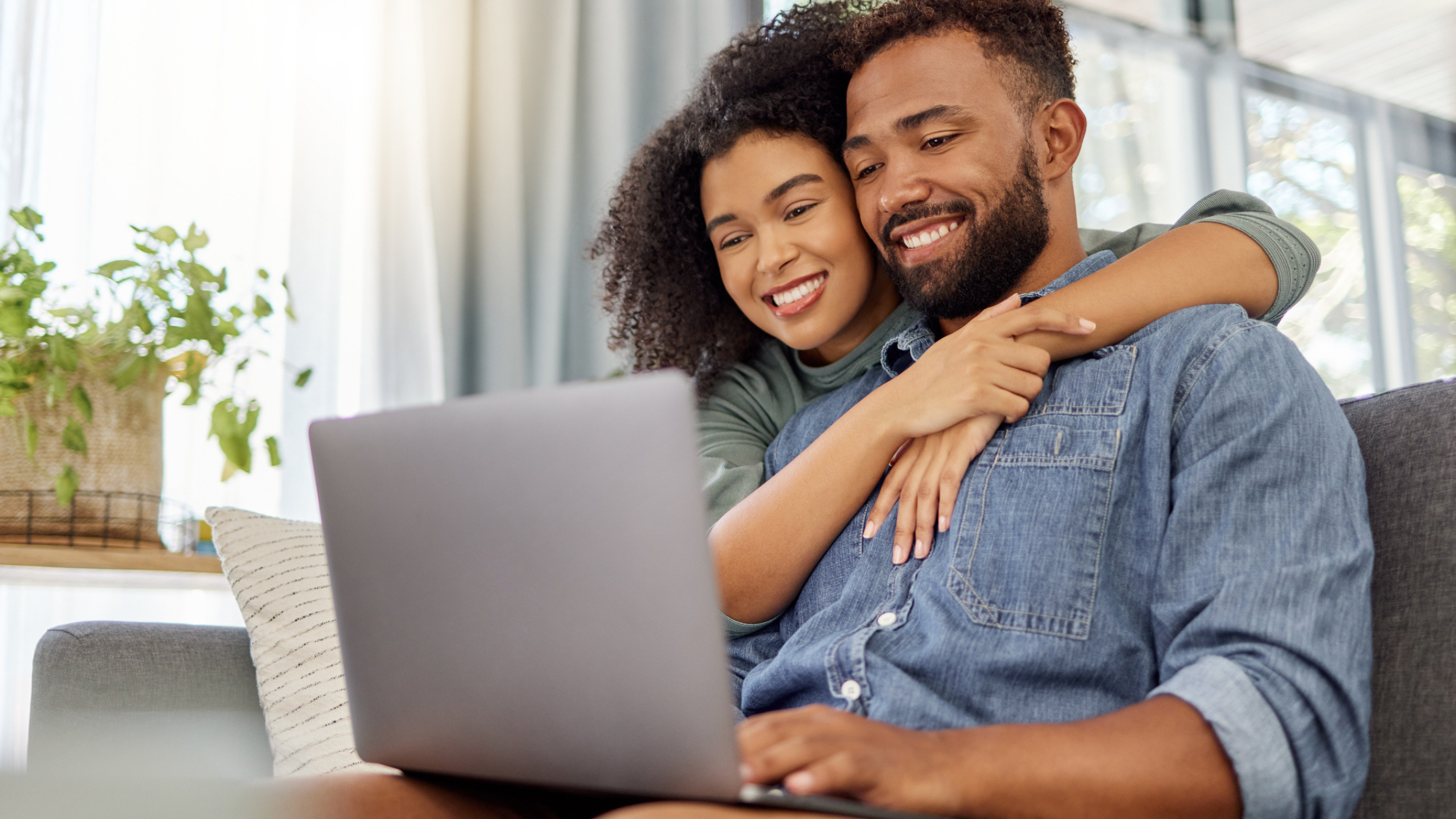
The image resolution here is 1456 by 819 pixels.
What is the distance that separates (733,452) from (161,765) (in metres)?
0.77

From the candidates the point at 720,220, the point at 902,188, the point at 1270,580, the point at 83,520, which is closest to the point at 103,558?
the point at 83,520

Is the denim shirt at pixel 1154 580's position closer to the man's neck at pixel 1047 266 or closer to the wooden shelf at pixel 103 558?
the man's neck at pixel 1047 266

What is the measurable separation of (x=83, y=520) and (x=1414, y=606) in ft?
5.07

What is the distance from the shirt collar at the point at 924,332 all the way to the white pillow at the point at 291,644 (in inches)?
27.2

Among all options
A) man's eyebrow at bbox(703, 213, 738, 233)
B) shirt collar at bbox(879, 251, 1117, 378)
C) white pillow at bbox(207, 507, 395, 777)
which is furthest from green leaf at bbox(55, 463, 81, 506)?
shirt collar at bbox(879, 251, 1117, 378)

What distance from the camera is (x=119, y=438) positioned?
1558mm

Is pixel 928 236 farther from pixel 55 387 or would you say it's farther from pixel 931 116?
pixel 55 387

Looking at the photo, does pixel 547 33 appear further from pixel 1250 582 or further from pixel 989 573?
pixel 1250 582

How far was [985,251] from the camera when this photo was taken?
48.1 inches

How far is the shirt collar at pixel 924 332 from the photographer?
1.15m

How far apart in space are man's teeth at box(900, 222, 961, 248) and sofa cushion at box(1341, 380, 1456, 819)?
0.47 m

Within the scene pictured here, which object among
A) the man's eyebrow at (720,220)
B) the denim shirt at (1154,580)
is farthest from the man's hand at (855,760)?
the man's eyebrow at (720,220)

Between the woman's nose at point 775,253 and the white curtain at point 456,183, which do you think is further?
the white curtain at point 456,183

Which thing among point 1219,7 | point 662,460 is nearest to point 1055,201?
point 662,460
